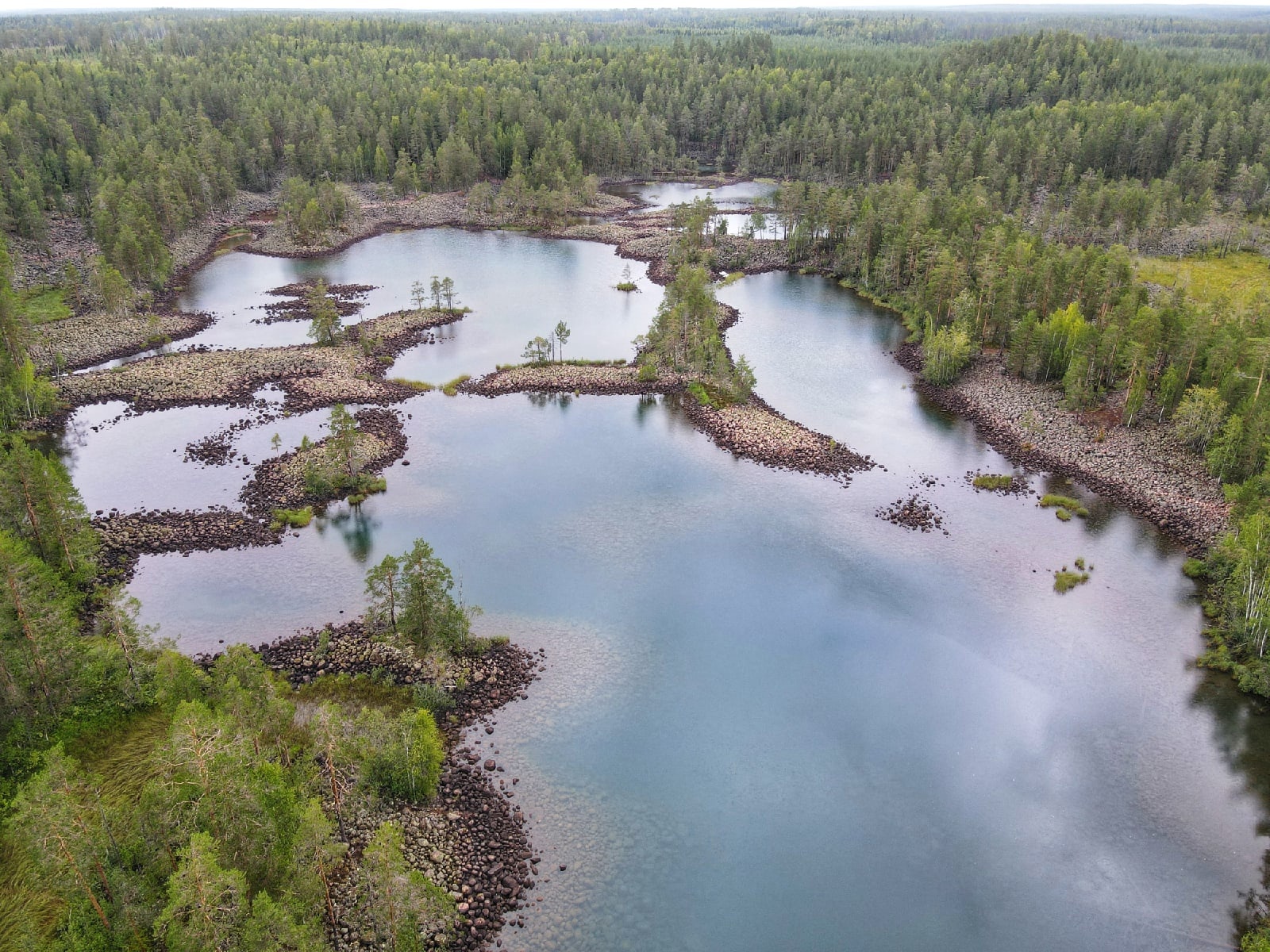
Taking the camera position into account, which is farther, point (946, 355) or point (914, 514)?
point (946, 355)

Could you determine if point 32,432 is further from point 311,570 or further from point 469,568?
point 469,568

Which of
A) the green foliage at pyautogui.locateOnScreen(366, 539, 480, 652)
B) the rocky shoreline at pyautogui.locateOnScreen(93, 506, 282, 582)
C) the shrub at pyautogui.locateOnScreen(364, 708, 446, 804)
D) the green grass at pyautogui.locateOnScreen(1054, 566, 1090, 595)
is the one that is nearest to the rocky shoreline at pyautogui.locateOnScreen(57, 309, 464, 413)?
the rocky shoreline at pyautogui.locateOnScreen(93, 506, 282, 582)

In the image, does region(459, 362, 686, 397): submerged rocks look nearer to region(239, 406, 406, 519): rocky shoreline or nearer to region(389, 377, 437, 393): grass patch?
region(389, 377, 437, 393): grass patch

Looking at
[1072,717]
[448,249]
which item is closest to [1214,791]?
[1072,717]

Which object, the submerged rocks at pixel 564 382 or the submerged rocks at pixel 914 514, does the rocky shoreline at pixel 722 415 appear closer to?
the submerged rocks at pixel 564 382

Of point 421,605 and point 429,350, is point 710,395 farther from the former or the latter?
point 421,605

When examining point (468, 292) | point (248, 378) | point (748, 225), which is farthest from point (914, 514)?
point (748, 225)
